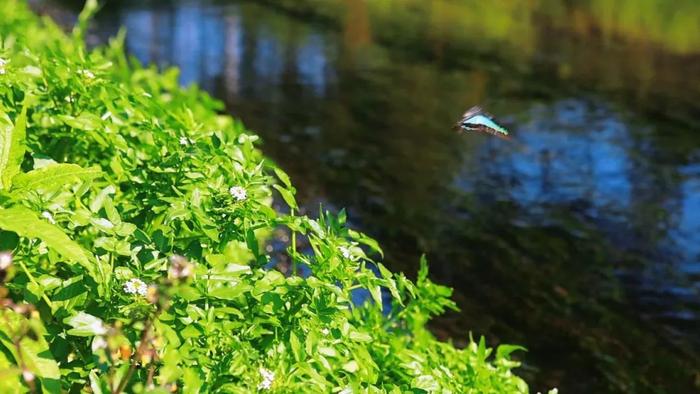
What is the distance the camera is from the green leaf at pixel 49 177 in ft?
9.30

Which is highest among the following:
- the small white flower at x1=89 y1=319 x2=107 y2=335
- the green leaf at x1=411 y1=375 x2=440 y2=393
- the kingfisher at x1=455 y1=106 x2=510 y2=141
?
the kingfisher at x1=455 y1=106 x2=510 y2=141

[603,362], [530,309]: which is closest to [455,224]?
[530,309]

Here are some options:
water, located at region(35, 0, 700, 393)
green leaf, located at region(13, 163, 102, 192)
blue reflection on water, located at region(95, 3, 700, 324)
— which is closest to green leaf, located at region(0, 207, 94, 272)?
green leaf, located at region(13, 163, 102, 192)

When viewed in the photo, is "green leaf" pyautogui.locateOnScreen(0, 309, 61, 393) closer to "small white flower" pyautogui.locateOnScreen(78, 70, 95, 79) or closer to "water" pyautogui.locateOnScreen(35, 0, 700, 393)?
"small white flower" pyautogui.locateOnScreen(78, 70, 95, 79)

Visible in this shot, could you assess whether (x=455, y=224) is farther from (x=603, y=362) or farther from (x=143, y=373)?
(x=143, y=373)

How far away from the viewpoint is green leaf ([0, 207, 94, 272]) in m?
2.47

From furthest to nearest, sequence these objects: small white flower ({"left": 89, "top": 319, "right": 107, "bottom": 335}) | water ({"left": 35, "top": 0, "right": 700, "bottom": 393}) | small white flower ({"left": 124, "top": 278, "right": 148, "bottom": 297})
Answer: water ({"left": 35, "top": 0, "right": 700, "bottom": 393}) < small white flower ({"left": 124, "top": 278, "right": 148, "bottom": 297}) < small white flower ({"left": 89, "top": 319, "right": 107, "bottom": 335})

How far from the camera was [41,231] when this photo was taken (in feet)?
8.20

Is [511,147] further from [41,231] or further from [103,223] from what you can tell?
[41,231]

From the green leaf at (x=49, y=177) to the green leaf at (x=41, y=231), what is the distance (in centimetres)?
30

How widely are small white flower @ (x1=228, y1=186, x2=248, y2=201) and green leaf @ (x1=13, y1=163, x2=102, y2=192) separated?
0.51m

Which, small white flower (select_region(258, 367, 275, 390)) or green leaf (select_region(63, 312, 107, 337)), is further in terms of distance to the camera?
Result: small white flower (select_region(258, 367, 275, 390))

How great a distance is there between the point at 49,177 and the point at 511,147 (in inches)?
416

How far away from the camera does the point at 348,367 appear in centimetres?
298
